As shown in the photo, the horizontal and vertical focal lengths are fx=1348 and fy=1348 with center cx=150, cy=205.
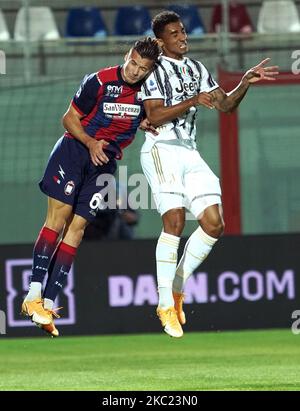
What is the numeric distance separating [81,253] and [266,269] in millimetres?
2071

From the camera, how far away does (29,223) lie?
15344mm

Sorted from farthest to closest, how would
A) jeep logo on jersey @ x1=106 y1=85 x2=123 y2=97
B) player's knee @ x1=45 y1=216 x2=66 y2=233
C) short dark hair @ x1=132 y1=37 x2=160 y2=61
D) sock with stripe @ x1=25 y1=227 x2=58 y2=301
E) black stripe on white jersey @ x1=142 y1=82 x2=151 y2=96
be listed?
player's knee @ x1=45 y1=216 x2=66 y2=233
sock with stripe @ x1=25 y1=227 x2=58 y2=301
jeep logo on jersey @ x1=106 y1=85 x2=123 y2=97
black stripe on white jersey @ x1=142 y1=82 x2=151 y2=96
short dark hair @ x1=132 y1=37 x2=160 y2=61

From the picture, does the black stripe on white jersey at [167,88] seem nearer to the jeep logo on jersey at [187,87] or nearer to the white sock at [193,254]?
the jeep logo on jersey at [187,87]

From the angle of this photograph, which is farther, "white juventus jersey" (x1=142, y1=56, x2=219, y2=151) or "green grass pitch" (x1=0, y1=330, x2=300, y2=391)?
"green grass pitch" (x1=0, y1=330, x2=300, y2=391)

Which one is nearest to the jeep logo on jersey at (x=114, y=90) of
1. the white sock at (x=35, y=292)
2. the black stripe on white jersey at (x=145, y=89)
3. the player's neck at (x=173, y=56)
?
the black stripe on white jersey at (x=145, y=89)

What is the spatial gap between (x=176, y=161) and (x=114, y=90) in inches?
28.7

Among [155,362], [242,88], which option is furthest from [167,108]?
[155,362]

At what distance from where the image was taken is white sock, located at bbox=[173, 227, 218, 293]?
10.4 m

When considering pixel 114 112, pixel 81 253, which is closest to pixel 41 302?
pixel 114 112

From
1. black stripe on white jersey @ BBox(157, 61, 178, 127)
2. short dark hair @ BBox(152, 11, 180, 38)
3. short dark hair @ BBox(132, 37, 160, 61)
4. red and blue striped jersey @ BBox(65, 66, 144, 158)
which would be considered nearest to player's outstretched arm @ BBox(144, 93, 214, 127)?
black stripe on white jersey @ BBox(157, 61, 178, 127)

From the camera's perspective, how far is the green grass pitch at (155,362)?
10.3m

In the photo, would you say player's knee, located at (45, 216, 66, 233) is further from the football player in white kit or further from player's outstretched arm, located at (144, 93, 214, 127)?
player's outstretched arm, located at (144, 93, 214, 127)

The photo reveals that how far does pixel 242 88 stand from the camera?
10.1 metres

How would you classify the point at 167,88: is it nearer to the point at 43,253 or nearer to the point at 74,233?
the point at 74,233
